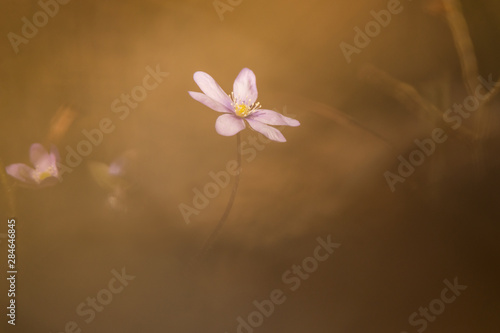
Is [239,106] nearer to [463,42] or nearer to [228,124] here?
[228,124]

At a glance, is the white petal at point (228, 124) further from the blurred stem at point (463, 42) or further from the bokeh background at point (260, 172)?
the blurred stem at point (463, 42)

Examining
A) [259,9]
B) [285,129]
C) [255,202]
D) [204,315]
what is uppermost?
[259,9]

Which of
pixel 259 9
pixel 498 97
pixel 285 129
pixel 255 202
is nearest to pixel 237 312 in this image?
pixel 255 202

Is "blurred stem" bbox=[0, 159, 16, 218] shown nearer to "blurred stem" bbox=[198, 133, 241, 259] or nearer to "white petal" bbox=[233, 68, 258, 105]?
"blurred stem" bbox=[198, 133, 241, 259]

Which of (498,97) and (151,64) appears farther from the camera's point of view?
(498,97)

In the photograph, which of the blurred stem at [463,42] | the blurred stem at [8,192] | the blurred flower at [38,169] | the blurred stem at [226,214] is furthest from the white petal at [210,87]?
the blurred stem at [463,42]

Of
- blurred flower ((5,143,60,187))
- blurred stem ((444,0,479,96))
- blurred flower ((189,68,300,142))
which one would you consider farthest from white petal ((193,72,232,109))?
blurred stem ((444,0,479,96))

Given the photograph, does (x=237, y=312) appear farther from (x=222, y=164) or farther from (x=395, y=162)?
(x=395, y=162)
